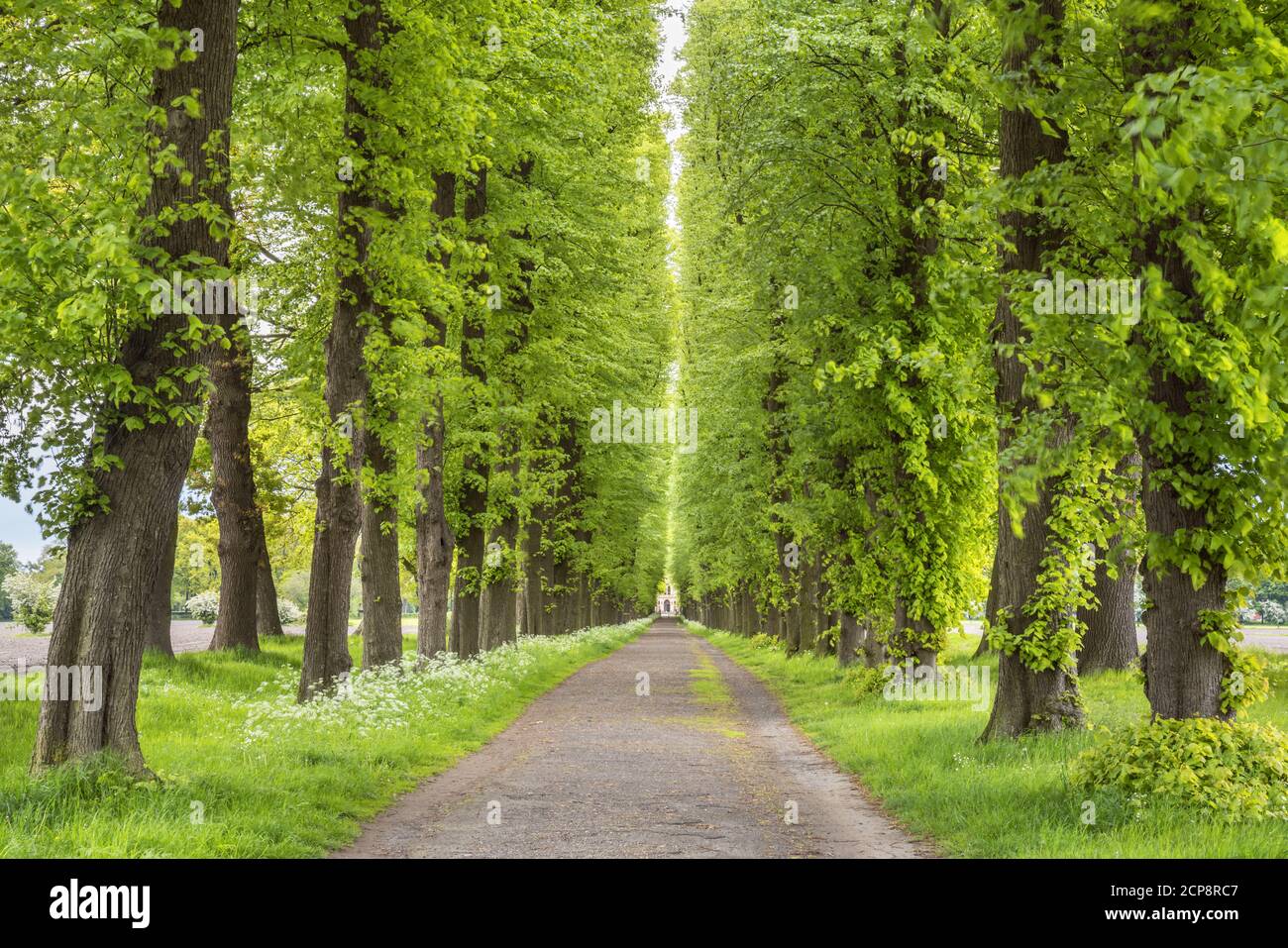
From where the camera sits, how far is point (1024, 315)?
901 centimetres

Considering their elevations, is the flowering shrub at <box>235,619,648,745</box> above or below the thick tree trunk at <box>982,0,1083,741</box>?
below

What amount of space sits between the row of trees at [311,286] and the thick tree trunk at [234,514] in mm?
71

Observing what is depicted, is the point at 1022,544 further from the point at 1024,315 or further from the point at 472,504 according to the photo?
the point at 472,504

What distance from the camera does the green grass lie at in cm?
752

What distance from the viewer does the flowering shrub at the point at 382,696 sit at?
1305cm

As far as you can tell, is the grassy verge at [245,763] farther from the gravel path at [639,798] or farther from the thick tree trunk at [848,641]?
the thick tree trunk at [848,641]

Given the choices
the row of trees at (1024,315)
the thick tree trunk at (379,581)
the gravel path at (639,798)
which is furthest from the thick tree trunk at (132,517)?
the thick tree trunk at (379,581)

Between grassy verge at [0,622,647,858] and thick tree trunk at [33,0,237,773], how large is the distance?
0.44 meters

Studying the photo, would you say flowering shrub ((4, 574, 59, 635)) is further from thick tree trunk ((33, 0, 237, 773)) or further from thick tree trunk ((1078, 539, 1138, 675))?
thick tree trunk ((1078, 539, 1138, 675))

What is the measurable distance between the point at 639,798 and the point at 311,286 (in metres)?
10.7

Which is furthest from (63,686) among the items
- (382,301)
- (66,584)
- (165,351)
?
(382,301)

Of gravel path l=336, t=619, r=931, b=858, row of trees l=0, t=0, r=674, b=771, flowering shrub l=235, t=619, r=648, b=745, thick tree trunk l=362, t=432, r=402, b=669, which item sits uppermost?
row of trees l=0, t=0, r=674, b=771

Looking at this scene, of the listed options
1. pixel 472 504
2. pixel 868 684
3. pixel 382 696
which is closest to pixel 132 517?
pixel 382 696

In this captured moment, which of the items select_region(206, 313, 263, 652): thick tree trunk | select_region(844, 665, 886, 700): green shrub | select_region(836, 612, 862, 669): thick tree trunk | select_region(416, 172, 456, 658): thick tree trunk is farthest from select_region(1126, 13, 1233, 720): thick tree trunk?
select_region(206, 313, 263, 652): thick tree trunk
